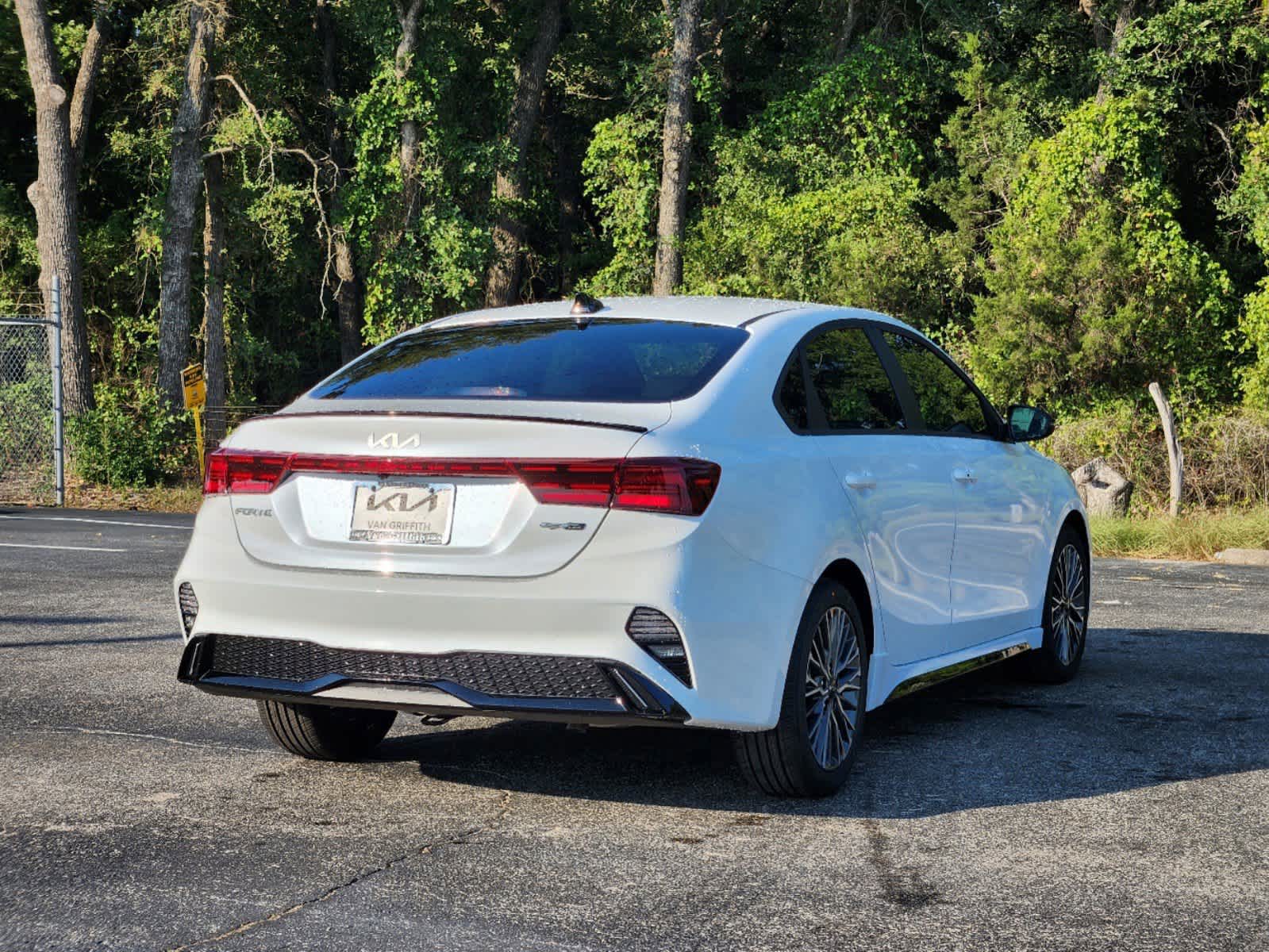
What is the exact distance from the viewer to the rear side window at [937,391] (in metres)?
6.87

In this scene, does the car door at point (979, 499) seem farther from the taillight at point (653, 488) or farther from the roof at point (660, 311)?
the taillight at point (653, 488)

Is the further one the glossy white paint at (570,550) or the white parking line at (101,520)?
the white parking line at (101,520)

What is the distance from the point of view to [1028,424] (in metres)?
7.59

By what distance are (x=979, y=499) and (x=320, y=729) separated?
2879 mm

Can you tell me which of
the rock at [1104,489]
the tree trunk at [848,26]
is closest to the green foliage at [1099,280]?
the tree trunk at [848,26]

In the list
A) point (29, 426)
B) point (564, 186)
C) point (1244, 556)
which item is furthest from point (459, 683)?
point (564, 186)

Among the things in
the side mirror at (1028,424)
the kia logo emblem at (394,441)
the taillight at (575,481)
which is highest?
the kia logo emblem at (394,441)

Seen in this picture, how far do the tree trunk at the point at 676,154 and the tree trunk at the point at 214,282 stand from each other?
9.35m

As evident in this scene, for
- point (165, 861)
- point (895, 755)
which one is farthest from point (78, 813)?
point (895, 755)

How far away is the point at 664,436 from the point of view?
5.01m

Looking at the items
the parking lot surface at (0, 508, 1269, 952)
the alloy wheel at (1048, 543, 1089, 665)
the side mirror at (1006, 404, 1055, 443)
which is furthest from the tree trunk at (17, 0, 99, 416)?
the side mirror at (1006, 404, 1055, 443)

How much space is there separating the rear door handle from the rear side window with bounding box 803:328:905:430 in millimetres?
194

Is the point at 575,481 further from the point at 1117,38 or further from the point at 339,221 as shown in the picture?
the point at 339,221

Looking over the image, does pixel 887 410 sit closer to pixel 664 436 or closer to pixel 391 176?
pixel 664 436
